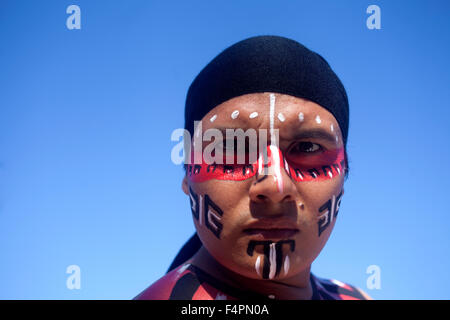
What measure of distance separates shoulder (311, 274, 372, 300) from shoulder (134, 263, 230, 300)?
31.8 inches

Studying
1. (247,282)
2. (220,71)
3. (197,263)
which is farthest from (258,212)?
(220,71)

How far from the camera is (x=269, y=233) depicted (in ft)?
5.94

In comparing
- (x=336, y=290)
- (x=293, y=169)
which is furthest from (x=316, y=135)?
(x=336, y=290)

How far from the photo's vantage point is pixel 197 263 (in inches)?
85.6

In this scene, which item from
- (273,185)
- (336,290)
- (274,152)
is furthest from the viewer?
(336,290)

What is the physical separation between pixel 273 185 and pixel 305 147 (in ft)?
1.20

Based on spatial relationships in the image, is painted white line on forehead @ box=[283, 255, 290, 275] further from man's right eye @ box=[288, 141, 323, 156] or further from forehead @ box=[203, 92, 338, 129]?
forehead @ box=[203, 92, 338, 129]

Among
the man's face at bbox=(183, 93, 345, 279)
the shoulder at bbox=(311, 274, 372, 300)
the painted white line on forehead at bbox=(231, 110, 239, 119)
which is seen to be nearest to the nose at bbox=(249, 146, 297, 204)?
the man's face at bbox=(183, 93, 345, 279)

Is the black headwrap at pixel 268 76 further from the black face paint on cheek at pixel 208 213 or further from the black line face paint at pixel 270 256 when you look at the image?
the black line face paint at pixel 270 256

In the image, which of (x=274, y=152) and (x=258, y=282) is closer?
(x=274, y=152)

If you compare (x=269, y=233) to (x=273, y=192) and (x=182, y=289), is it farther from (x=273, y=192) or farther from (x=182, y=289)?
(x=182, y=289)

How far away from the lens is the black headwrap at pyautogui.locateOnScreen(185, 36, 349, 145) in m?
2.04

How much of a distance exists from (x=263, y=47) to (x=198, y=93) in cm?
47
